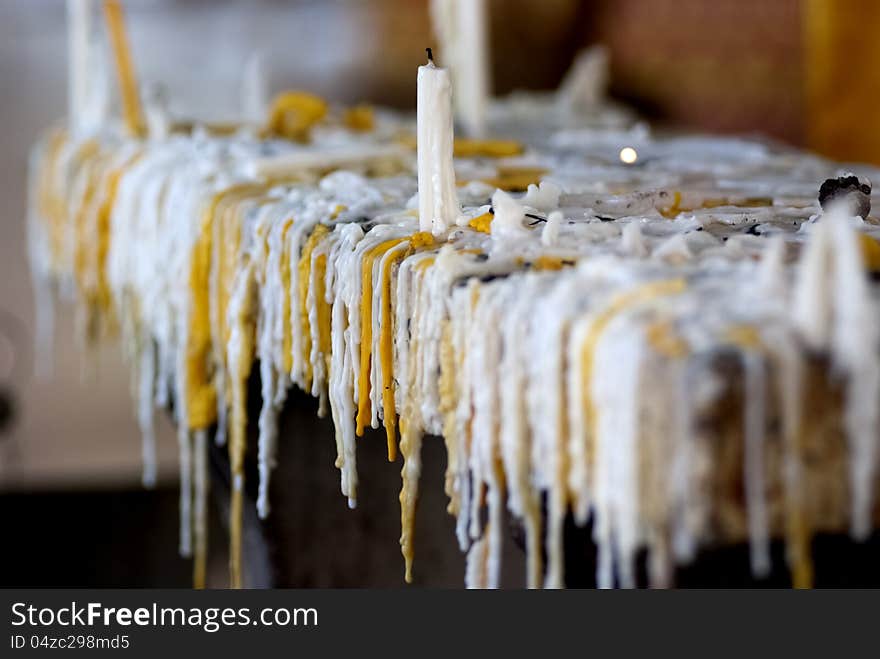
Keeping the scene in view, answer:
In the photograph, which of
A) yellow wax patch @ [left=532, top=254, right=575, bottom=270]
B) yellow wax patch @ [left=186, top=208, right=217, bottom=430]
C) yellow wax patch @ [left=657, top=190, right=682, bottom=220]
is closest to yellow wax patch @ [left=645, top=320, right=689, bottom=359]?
yellow wax patch @ [left=532, top=254, right=575, bottom=270]

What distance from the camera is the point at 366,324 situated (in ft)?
4.64

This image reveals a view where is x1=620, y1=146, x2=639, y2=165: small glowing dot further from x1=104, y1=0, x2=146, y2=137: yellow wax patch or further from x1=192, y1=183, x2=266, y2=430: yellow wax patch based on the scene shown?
x1=104, y1=0, x2=146, y2=137: yellow wax patch

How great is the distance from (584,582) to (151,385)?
167 cm

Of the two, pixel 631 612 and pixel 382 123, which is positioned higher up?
pixel 382 123

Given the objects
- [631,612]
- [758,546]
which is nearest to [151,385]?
[631,612]

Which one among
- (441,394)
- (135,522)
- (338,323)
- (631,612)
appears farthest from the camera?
(135,522)

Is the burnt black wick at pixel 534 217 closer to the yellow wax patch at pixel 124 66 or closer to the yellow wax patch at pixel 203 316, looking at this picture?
the yellow wax patch at pixel 203 316

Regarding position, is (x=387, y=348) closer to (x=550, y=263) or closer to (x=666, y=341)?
(x=550, y=263)

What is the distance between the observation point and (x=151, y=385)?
274cm

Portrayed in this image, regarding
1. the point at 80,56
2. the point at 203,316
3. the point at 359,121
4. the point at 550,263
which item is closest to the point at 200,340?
the point at 203,316

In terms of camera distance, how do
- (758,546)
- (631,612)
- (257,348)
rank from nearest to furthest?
(758,546)
(631,612)
(257,348)

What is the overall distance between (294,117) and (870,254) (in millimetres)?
1767

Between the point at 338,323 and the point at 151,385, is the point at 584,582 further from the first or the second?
the point at 151,385

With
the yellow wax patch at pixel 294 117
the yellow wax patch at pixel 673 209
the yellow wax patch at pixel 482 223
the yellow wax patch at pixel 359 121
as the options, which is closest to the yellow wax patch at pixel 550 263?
the yellow wax patch at pixel 482 223
